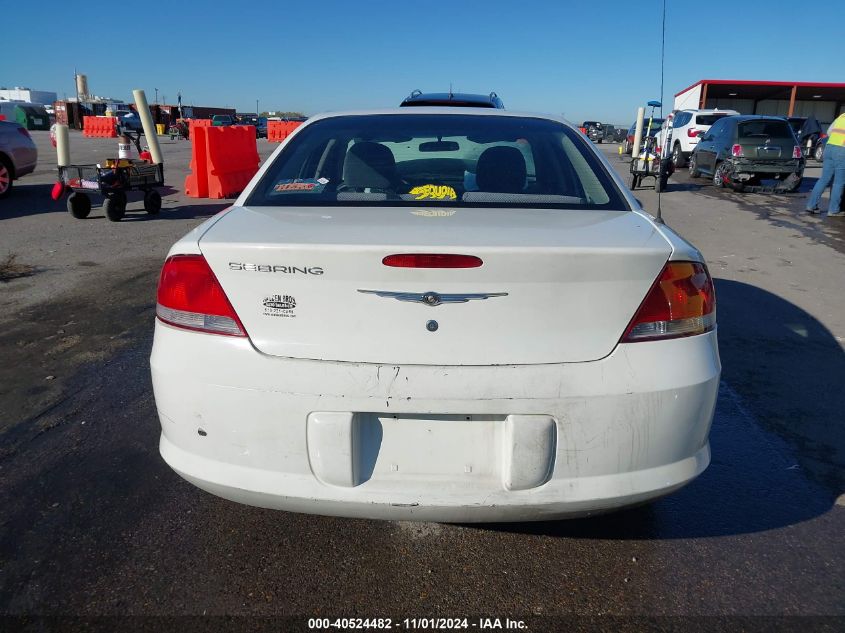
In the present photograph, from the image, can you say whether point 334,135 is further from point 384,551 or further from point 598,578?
point 598,578

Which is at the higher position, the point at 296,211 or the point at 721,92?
the point at 721,92

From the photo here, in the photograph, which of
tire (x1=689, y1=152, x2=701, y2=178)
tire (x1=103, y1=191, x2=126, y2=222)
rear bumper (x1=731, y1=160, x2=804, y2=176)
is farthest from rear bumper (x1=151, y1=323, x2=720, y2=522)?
tire (x1=689, y1=152, x2=701, y2=178)

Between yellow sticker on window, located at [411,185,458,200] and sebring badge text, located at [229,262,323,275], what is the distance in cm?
83

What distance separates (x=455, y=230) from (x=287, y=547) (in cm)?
135

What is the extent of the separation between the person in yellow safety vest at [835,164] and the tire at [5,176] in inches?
533

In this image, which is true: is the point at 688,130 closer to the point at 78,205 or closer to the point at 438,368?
the point at 78,205

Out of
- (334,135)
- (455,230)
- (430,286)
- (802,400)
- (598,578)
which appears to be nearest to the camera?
(430,286)

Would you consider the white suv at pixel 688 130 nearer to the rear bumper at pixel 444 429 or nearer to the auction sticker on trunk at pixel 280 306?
the rear bumper at pixel 444 429

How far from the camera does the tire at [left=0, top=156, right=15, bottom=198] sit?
10.8m

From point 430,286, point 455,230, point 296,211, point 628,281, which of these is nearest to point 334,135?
point 296,211

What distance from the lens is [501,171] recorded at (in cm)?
288

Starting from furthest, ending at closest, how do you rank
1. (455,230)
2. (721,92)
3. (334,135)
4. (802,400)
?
(721,92), (802,400), (334,135), (455,230)

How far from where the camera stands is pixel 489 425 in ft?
6.35

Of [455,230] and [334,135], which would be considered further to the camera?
[334,135]
